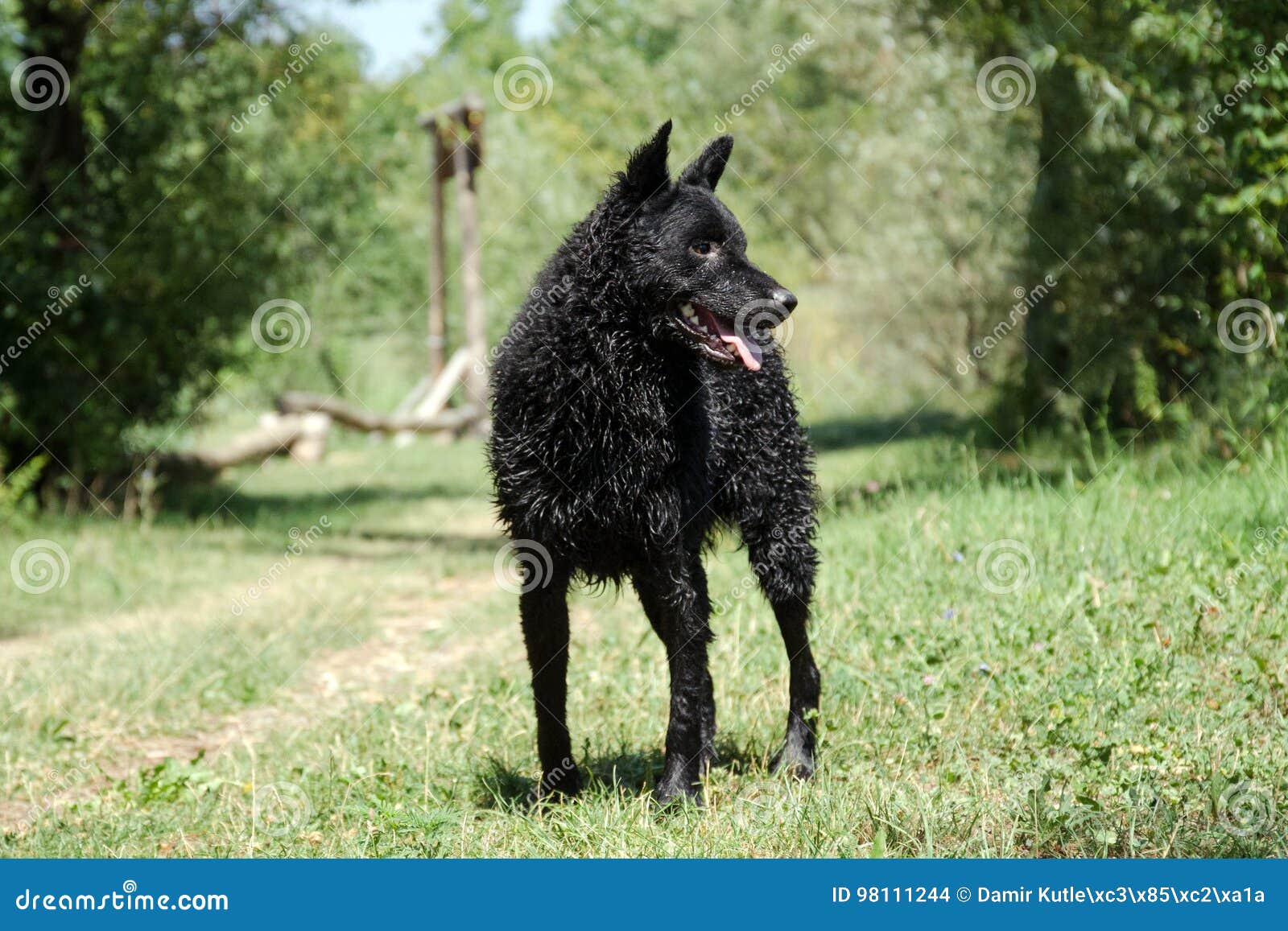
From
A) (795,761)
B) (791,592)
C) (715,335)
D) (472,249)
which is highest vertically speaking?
(472,249)

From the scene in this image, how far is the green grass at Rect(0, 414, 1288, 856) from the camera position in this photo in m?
3.88

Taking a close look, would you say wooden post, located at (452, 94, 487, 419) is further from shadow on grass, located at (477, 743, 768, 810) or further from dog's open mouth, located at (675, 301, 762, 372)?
dog's open mouth, located at (675, 301, 762, 372)

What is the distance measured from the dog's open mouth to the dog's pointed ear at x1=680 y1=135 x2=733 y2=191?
451 millimetres

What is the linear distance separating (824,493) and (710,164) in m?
6.32

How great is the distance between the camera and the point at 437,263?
76.8 feet

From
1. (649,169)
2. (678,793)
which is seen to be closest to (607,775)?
(678,793)

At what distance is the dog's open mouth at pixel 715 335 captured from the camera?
154 inches

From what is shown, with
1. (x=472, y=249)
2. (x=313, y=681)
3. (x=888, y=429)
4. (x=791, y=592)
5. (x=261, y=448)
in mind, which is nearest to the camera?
(x=791, y=592)

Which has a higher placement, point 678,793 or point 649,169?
point 649,169

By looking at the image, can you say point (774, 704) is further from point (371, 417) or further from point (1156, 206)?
point (371, 417)

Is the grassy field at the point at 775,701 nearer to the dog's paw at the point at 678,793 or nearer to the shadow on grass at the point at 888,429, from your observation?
the dog's paw at the point at 678,793

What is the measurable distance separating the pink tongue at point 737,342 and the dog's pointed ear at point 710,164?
495 millimetres

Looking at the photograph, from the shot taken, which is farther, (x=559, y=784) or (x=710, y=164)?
(x=559, y=784)

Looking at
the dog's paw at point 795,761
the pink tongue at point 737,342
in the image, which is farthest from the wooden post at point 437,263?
the pink tongue at point 737,342
